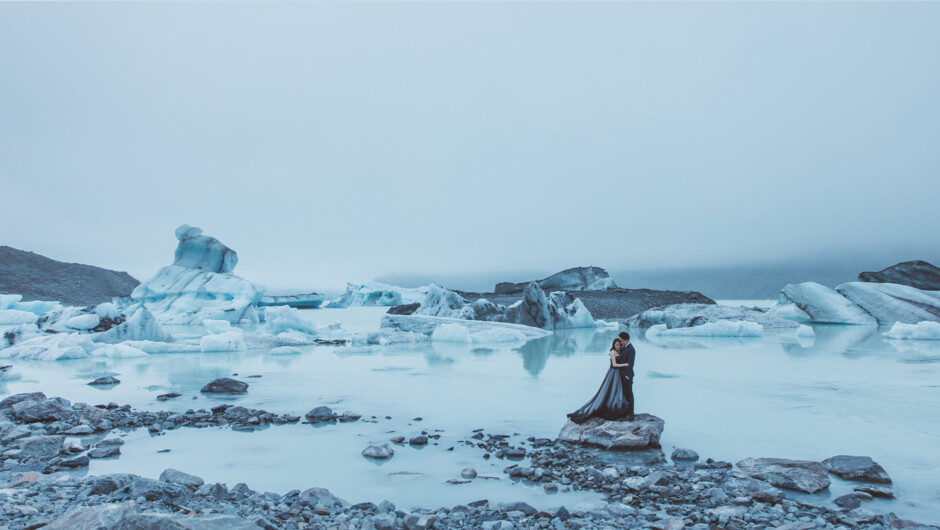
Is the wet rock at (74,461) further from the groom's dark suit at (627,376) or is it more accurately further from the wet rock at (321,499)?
the groom's dark suit at (627,376)

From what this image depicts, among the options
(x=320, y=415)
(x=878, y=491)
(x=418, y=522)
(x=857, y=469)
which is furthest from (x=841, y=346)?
(x=418, y=522)

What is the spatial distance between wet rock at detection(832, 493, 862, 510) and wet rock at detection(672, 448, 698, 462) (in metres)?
1.14

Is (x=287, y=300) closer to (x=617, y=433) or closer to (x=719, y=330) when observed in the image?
(x=719, y=330)

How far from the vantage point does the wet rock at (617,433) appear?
5211 millimetres

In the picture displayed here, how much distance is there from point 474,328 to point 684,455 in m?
15.9

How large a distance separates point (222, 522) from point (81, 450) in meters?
3.18

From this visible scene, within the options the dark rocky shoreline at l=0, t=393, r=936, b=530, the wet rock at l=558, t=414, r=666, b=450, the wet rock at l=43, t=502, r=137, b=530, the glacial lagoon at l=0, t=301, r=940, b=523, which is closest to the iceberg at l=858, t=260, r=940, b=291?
the glacial lagoon at l=0, t=301, r=940, b=523

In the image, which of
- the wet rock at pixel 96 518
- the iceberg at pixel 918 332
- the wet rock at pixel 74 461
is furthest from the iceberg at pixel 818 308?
the wet rock at pixel 96 518

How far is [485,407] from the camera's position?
7.37 metres

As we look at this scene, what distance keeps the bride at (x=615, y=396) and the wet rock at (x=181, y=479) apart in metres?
3.41

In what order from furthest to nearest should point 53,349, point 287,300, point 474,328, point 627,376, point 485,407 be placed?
point 287,300, point 474,328, point 53,349, point 485,407, point 627,376

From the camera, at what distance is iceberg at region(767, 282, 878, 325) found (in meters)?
27.2

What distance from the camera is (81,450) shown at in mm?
5227

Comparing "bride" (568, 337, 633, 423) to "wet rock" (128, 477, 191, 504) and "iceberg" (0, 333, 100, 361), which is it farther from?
"iceberg" (0, 333, 100, 361)
